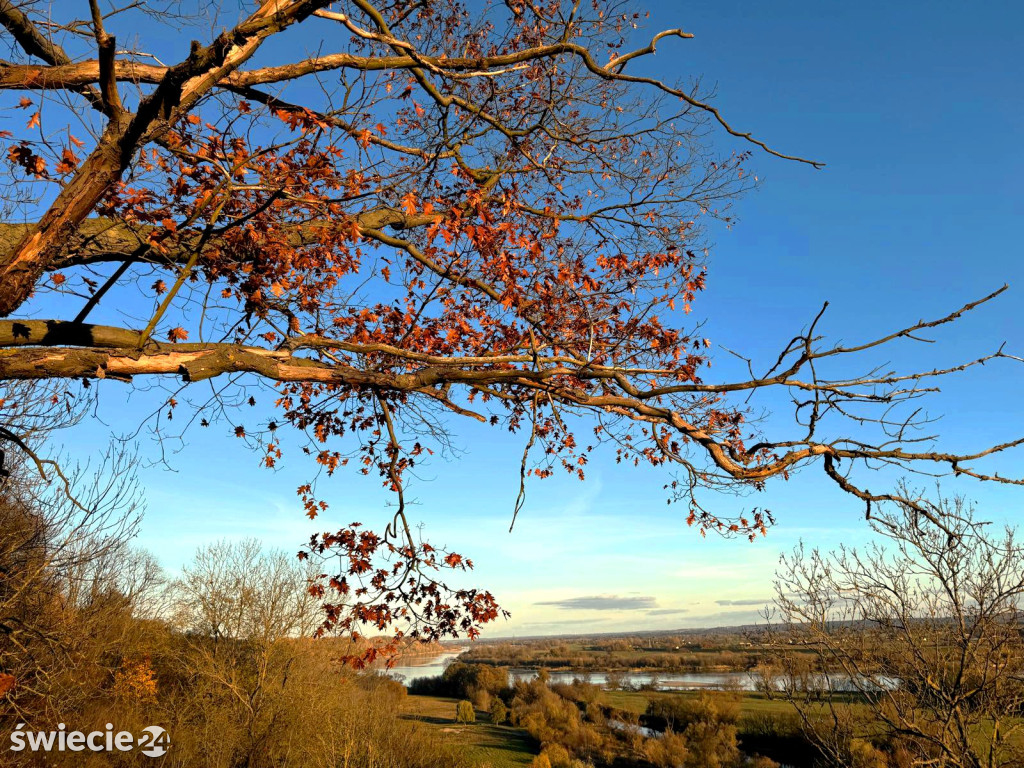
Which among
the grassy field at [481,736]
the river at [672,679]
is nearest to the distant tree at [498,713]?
the grassy field at [481,736]

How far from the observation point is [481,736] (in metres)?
41.8

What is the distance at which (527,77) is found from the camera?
6.44m

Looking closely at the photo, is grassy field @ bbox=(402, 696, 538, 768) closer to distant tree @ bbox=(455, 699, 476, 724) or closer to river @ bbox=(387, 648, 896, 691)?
distant tree @ bbox=(455, 699, 476, 724)

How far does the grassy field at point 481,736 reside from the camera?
34209 millimetres

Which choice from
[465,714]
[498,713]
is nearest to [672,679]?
[498,713]

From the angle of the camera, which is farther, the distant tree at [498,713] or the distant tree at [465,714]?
the distant tree at [498,713]

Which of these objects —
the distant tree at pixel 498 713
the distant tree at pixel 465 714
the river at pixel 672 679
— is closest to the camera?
the distant tree at pixel 465 714

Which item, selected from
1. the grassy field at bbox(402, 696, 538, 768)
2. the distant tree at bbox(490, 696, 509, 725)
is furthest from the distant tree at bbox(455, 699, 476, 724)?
the distant tree at bbox(490, 696, 509, 725)

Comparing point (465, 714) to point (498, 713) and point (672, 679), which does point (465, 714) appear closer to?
point (498, 713)

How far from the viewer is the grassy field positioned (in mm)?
34209

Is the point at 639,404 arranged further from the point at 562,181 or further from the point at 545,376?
the point at 562,181

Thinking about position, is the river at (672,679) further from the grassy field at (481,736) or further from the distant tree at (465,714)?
the distant tree at (465,714)

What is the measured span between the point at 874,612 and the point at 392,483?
11205 mm

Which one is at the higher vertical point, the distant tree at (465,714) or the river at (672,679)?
the distant tree at (465,714)
